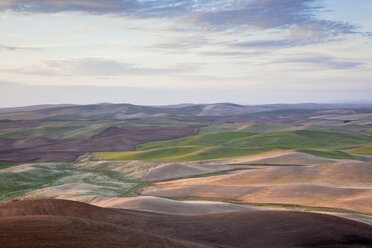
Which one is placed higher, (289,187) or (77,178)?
(289,187)

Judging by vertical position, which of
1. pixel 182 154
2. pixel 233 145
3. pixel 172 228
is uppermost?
pixel 172 228

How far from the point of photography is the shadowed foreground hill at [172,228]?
36.9ft

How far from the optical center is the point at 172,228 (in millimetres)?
15125

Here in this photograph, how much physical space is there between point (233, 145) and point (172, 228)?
73309 mm

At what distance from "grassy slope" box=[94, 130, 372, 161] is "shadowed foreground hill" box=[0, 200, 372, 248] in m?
50.2

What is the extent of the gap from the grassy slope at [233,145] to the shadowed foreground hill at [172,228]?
50.2 m

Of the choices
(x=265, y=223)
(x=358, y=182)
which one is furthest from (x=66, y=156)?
(x=265, y=223)

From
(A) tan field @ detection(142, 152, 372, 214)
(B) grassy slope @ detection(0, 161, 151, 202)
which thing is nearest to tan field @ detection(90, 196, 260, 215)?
(A) tan field @ detection(142, 152, 372, 214)

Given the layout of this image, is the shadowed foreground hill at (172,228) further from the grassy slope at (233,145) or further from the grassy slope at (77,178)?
the grassy slope at (233,145)

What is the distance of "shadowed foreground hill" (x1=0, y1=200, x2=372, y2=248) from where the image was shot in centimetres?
1125

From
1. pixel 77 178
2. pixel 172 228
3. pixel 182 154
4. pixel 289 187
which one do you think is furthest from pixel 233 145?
pixel 172 228

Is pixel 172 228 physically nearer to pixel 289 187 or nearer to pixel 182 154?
pixel 289 187

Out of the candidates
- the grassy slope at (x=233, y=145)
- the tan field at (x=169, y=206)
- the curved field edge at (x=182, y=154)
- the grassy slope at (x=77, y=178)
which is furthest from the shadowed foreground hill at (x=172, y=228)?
the grassy slope at (x=233, y=145)

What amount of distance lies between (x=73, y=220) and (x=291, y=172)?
38.8 metres
